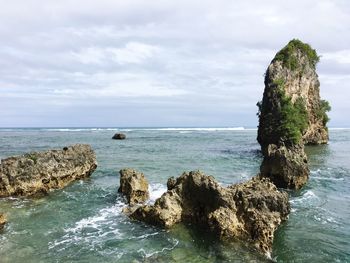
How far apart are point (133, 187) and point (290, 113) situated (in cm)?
3359

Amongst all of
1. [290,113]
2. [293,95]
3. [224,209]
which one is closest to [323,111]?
[293,95]

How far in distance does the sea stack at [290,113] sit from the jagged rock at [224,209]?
889 cm

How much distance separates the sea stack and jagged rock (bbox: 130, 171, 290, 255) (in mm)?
8892

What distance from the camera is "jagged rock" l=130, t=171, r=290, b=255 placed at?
17766 millimetres

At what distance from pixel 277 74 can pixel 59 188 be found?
41764mm

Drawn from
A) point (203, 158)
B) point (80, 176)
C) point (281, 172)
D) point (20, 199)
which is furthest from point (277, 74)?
point (20, 199)

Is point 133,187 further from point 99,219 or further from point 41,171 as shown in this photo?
point 41,171

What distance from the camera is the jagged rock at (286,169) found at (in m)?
28.8

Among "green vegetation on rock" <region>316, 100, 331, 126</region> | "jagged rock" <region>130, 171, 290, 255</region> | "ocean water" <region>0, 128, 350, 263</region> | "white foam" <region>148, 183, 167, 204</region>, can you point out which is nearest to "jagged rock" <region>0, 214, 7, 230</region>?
"ocean water" <region>0, 128, 350, 263</region>

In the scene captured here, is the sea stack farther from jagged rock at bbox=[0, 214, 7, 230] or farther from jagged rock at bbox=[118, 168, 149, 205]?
jagged rock at bbox=[0, 214, 7, 230]

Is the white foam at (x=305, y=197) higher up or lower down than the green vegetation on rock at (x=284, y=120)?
lower down

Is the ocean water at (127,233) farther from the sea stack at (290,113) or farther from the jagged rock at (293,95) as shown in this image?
the jagged rock at (293,95)

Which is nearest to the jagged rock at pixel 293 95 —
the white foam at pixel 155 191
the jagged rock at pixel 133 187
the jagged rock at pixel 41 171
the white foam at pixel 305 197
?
the white foam at pixel 305 197

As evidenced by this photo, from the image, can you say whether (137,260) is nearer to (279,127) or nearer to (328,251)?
(328,251)
